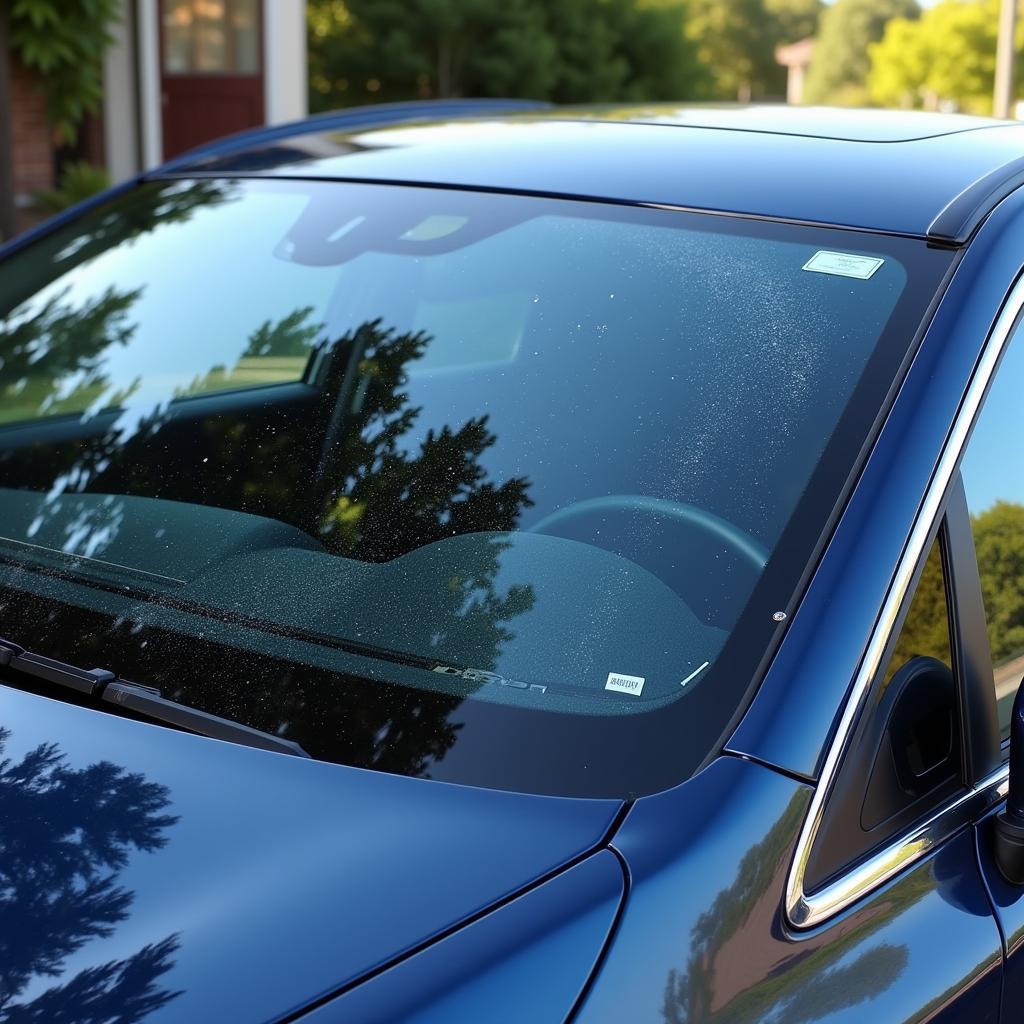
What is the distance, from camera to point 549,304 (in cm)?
181

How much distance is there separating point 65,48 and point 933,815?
41.7 feet

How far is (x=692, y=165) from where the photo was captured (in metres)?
1.91

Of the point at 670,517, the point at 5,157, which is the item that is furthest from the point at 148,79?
the point at 670,517

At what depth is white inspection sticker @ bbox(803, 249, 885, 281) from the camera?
5.43ft

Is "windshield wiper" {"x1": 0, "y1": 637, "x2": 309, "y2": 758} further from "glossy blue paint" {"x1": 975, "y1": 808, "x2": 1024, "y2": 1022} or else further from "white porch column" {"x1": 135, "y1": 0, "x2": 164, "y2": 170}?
"white porch column" {"x1": 135, "y1": 0, "x2": 164, "y2": 170}

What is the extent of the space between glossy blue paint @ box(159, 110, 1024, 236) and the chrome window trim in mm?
231

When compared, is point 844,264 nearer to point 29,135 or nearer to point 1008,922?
point 1008,922

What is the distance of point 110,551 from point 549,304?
23.5 inches

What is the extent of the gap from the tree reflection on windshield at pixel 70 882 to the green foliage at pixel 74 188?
40.0 ft

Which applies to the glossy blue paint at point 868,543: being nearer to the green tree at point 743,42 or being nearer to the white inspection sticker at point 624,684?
the white inspection sticker at point 624,684

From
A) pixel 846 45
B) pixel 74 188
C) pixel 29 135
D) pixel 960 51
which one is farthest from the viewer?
pixel 846 45

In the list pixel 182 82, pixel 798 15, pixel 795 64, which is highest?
pixel 798 15

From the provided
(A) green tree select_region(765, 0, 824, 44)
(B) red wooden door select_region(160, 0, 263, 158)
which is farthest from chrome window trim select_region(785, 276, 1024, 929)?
(A) green tree select_region(765, 0, 824, 44)

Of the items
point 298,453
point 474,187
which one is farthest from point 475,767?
point 474,187
